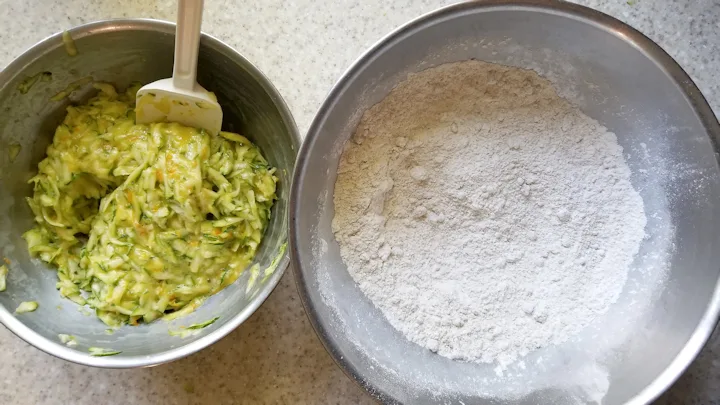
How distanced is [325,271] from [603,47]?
31.8 inches

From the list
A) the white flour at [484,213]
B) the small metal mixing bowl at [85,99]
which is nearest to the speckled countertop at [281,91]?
the small metal mixing bowl at [85,99]

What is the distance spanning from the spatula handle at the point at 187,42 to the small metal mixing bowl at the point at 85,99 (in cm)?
6

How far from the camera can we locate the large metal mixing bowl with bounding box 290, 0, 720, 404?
122 centimetres

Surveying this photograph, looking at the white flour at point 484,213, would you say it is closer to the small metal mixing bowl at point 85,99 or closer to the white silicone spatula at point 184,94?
the small metal mixing bowl at point 85,99

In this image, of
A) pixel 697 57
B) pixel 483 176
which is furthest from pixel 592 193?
pixel 697 57

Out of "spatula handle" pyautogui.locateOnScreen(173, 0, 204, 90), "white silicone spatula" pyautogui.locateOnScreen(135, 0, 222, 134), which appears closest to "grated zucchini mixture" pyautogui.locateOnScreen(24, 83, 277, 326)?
"white silicone spatula" pyautogui.locateOnScreen(135, 0, 222, 134)

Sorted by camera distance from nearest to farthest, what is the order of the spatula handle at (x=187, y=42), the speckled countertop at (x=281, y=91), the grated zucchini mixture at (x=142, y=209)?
1. the spatula handle at (x=187, y=42)
2. the grated zucchini mixture at (x=142, y=209)
3. the speckled countertop at (x=281, y=91)

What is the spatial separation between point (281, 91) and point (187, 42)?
0.33 m

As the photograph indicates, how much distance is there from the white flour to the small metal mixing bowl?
211 mm

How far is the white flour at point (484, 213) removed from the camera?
4.40 feet

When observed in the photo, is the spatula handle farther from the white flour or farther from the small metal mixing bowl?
the white flour

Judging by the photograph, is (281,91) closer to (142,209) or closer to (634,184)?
(142,209)

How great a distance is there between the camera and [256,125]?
1406mm

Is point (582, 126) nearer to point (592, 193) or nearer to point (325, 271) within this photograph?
point (592, 193)
